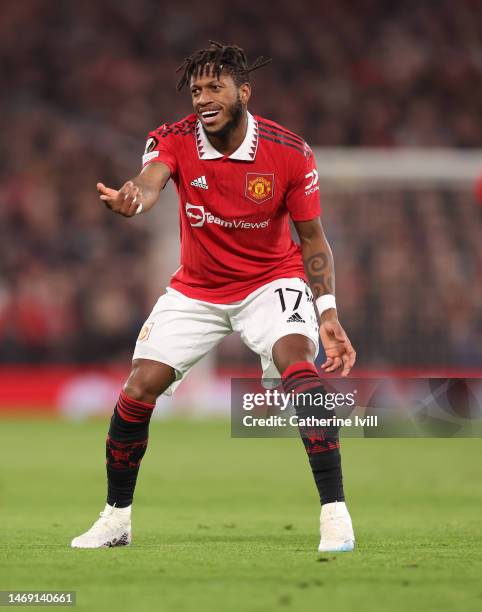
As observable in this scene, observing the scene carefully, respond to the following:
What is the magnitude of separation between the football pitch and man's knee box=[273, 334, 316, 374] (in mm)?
905

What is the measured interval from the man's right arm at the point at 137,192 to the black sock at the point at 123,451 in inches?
42.4

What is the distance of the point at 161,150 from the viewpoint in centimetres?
620

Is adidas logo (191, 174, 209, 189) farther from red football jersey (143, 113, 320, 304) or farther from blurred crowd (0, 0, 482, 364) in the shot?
blurred crowd (0, 0, 482, 364)

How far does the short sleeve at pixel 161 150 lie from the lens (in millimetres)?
6137

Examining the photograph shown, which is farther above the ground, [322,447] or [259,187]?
[259,187]

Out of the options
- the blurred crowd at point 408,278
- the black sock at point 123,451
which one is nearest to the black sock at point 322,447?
the black sock at point 123,451

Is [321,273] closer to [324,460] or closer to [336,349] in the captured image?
[336,349]

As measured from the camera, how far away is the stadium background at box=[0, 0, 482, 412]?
1753 cm

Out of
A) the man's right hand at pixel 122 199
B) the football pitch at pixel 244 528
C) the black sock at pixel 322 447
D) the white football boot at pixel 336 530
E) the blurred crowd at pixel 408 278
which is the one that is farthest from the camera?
the blurred crowd at pixel 408 278

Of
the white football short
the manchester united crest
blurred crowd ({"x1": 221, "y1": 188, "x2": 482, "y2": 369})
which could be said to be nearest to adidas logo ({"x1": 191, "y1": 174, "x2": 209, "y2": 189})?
the manchester united crest

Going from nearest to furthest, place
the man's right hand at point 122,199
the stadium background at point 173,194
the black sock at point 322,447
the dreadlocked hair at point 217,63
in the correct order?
the man's right hand at point 122,199 → the black sock at point 322,447 → the dreadlocked hair at point 217,63 → the stadium background at point 173,194

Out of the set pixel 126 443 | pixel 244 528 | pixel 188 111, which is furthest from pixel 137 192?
pixel 188 111

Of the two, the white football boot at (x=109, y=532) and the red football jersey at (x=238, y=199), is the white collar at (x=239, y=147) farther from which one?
the white football boot at (x=109, y=532)

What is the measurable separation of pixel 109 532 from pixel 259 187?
1.88 metres
